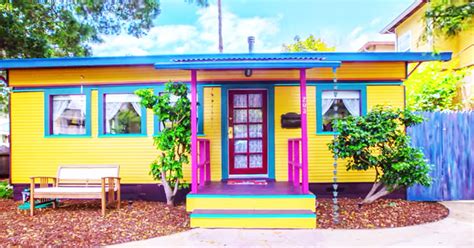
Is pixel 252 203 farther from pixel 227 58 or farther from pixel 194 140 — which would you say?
pixel 227 58

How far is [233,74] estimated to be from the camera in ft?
23.3

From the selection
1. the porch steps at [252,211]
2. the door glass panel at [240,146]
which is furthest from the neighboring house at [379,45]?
the porch steps at [252,211]

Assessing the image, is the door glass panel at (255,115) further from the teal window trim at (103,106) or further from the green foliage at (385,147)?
the teal window trim at (103,106)

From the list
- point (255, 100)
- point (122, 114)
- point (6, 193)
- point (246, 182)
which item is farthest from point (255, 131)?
point (6, 193)

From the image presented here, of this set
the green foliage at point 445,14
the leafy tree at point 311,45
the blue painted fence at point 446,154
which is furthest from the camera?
the leafy tree at point 311,45

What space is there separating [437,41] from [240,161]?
7.27 m

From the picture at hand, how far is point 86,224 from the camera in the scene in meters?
5.43

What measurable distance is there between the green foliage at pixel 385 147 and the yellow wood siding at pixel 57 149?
129 inches

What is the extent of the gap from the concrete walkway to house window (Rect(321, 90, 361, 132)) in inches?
102

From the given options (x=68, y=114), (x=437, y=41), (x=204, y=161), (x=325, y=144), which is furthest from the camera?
(x=437, y=41)

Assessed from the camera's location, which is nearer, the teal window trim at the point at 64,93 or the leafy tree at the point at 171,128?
the leafy tree at the point at 171,128

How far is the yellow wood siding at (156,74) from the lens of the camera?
7070 millimetres

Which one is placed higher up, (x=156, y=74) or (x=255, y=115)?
(x=156, y=74)

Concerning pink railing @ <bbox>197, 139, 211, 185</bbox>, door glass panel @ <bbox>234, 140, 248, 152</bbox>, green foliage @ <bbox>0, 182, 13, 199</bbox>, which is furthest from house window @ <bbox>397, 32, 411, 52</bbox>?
green foliage @ <bbox>0, 182, 13, 199</bbox>
